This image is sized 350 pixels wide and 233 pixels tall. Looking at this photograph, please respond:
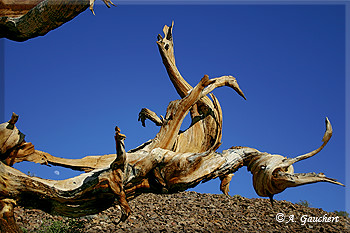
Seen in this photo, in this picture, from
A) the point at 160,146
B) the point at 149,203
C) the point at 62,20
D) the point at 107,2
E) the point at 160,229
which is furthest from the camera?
the point at 149,203

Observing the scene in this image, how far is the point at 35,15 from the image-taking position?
5.75m

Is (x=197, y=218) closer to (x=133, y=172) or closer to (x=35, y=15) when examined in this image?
(x=133, y=172)

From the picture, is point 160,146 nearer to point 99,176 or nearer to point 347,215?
point 99,176

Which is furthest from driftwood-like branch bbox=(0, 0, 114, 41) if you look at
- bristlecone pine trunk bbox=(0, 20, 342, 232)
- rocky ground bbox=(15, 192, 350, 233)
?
rocky ground bbox=(15, 192, 350, 233)

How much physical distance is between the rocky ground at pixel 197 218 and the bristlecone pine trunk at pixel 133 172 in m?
3.85

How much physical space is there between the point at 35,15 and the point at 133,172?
2.82 meters

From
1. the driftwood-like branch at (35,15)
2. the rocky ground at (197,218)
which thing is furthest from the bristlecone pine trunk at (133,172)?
the rocky ground at (197,218)

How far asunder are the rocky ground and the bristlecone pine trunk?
3.85m

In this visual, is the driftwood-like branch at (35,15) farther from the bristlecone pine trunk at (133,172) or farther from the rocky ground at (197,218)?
the rocky ground at (197,218)

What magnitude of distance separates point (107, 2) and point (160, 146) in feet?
7.67

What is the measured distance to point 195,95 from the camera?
629 centimetres

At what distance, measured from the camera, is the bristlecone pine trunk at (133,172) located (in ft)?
17.4

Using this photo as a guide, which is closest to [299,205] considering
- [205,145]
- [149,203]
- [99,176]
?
[149,203]

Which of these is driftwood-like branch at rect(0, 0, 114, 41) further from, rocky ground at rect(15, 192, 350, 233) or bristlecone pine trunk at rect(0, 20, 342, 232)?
rocky ground at rect(15, 192, 350, 233)
